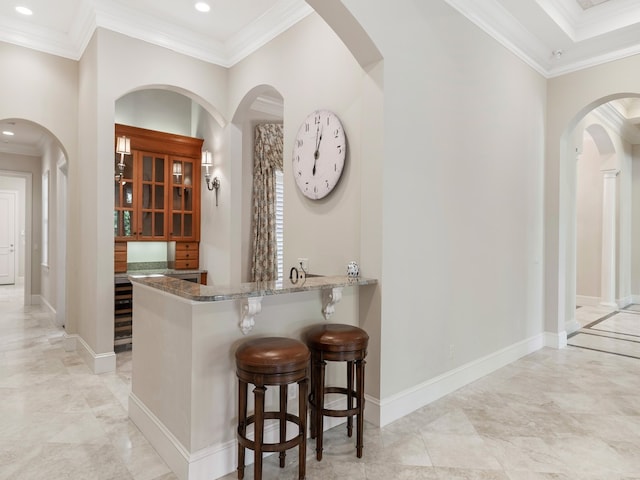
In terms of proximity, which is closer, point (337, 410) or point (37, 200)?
point (337, 410)

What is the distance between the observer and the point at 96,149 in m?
3.82

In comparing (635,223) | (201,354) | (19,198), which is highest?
(19,198)

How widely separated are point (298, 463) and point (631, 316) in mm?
6973

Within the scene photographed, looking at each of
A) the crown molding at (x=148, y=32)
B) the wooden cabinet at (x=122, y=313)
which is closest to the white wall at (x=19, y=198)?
the crown molding at (x=148, y=32)

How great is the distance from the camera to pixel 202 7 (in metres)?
3.73

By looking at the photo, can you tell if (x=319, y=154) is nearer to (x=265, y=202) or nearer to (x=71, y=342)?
(x=265, y=202)

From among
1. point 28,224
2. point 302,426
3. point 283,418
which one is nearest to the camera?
point 302,426

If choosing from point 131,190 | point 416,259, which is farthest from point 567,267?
point 131,190

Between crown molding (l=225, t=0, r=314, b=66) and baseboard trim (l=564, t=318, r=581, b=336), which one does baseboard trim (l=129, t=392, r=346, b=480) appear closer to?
crown molding (l=225, t=0, r=314, b=66)

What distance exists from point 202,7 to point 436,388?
4005 millimetres

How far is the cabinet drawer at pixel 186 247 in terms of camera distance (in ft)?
17.5

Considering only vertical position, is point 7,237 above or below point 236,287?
above

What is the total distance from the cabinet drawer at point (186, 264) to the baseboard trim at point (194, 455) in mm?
2997

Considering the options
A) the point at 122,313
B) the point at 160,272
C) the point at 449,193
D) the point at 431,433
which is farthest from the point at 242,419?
the point at 160,272
